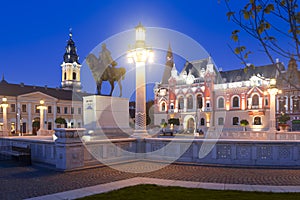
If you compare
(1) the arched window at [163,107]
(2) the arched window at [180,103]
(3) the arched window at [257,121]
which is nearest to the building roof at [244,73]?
(3) the arched window at [257,121]

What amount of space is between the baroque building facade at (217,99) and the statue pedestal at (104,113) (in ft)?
110

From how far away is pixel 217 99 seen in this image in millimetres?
62031

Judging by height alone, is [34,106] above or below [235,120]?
above

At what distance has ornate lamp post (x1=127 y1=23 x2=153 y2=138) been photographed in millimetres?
14203

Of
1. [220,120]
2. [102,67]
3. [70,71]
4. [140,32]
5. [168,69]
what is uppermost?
[70,71]

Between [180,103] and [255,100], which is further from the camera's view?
[180,103]

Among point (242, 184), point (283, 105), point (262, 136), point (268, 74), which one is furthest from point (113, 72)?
point (268, 74)

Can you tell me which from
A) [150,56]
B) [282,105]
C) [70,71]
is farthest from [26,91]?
[150,56]

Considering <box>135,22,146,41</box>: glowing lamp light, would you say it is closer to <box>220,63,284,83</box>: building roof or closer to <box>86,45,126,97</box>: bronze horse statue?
<box>86,45,126,97</box>: bronze horse statue

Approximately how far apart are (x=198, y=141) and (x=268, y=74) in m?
Answer: 52.3

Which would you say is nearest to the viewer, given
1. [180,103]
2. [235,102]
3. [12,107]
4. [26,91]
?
[12,107]

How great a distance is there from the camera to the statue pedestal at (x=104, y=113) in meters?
17.3

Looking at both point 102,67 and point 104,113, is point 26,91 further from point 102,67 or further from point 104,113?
point 104,113

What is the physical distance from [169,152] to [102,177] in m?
3.93
